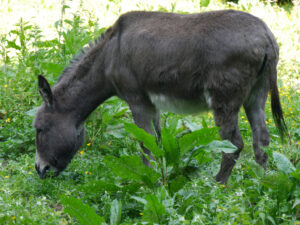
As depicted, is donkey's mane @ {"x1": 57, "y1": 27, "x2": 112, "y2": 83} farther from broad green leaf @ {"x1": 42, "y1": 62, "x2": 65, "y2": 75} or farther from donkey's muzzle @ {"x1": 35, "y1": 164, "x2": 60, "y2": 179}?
donkey's muzzle @ {"x1": 35, "y1": 164, "x2": 60, "y2": 179}

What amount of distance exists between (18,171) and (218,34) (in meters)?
2.68

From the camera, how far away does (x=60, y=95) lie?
4824 millimetres

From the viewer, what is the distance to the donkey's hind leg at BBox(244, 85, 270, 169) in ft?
14.7

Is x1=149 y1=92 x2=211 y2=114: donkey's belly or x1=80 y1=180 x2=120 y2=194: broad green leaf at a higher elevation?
x1=149 y1=92 x2=211 y2=114: donkey's belly

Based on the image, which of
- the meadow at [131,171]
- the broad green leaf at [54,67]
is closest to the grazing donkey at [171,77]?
the meadow at [131,171]

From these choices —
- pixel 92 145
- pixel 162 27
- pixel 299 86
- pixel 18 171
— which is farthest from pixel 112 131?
pixel 299 86

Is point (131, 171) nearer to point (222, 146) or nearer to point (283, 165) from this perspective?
point (222, 146)

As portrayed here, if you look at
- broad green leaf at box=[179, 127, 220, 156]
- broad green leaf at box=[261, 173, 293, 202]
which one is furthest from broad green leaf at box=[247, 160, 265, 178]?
broad green leaf at box=[179, 127, 220, 156]

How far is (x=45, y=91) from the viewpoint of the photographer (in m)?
4.64

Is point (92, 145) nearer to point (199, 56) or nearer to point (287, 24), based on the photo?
point (199, 56)

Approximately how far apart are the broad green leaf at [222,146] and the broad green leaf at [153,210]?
81cm

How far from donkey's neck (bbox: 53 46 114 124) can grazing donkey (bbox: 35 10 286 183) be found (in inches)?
0.4

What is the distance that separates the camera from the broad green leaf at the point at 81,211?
10.6 feet

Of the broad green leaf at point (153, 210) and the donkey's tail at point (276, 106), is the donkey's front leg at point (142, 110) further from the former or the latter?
the broad green leaf at point (153, 210)
